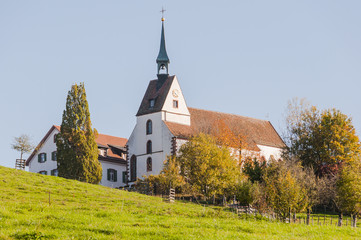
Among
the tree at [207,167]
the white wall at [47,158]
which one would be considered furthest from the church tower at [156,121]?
the white wall at [47,158]

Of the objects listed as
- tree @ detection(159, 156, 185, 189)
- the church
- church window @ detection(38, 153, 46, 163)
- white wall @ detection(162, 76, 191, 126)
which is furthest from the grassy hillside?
church window @ detection(38, 153, 46, 163)

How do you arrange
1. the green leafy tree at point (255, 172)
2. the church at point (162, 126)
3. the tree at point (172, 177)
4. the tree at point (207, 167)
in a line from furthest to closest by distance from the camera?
the church at point (162, 126) → the green leafy tree at point (255, 172) → the tree at point (172, 177) → the tree at point (207, 167)

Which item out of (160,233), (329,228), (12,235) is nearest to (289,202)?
(329,228)

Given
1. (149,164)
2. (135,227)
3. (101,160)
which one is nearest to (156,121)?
(149,164)

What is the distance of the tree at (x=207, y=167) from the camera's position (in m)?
62.1

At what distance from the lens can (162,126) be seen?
76375 mm

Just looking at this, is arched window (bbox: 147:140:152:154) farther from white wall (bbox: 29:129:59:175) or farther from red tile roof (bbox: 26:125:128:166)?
white wall (bbox: 29:129:59:175)

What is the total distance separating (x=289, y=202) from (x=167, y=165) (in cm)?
2113

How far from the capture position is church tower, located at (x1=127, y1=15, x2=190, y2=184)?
75.8m

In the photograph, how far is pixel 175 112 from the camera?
257 ft

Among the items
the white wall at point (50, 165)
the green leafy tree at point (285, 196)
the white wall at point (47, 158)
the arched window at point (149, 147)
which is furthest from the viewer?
the white wall at point (47, 158)

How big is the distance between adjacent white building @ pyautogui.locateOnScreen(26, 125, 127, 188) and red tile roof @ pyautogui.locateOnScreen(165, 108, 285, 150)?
11025 mm

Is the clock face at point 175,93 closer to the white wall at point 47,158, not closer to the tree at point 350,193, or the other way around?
the white wall at point 47,158

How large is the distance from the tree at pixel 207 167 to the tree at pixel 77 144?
34.3 ft
